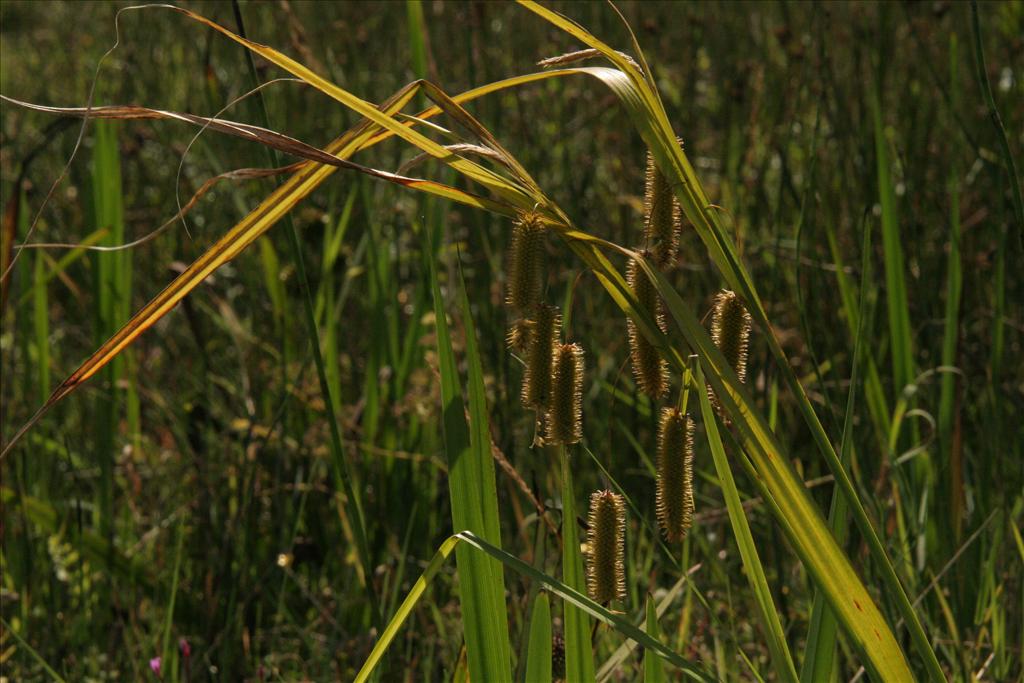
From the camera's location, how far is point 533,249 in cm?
87

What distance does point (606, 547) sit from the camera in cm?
95

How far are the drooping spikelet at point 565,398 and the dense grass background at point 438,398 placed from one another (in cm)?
11

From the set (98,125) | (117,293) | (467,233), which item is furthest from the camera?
(467,233)

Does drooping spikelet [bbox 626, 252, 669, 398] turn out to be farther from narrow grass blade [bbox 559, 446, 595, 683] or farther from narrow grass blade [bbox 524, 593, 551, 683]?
narrow grass blade [bbox 524, 593, 551, 683]

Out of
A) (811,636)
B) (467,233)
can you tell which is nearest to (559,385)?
(811,636)

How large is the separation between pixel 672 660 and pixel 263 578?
112 cm

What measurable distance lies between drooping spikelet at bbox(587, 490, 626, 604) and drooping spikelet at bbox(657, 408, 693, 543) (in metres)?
0.04

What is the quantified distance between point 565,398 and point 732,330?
16cm

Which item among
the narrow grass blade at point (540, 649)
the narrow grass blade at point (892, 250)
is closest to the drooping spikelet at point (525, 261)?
the narrow grass blade at point (540, 649)

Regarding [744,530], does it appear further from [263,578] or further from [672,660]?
[263,578]

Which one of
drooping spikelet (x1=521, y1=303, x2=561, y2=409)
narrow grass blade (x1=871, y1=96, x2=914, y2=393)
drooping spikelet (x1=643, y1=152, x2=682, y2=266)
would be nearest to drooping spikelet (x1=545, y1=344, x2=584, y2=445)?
drooping spikelet (x1=521, y1=303, x2=561, y2=409)

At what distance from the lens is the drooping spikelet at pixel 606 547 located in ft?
3.11

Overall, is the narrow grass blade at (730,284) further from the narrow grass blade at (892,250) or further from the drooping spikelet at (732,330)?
the narrow grass blade at (892,250)

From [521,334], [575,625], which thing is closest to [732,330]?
[521,334]
